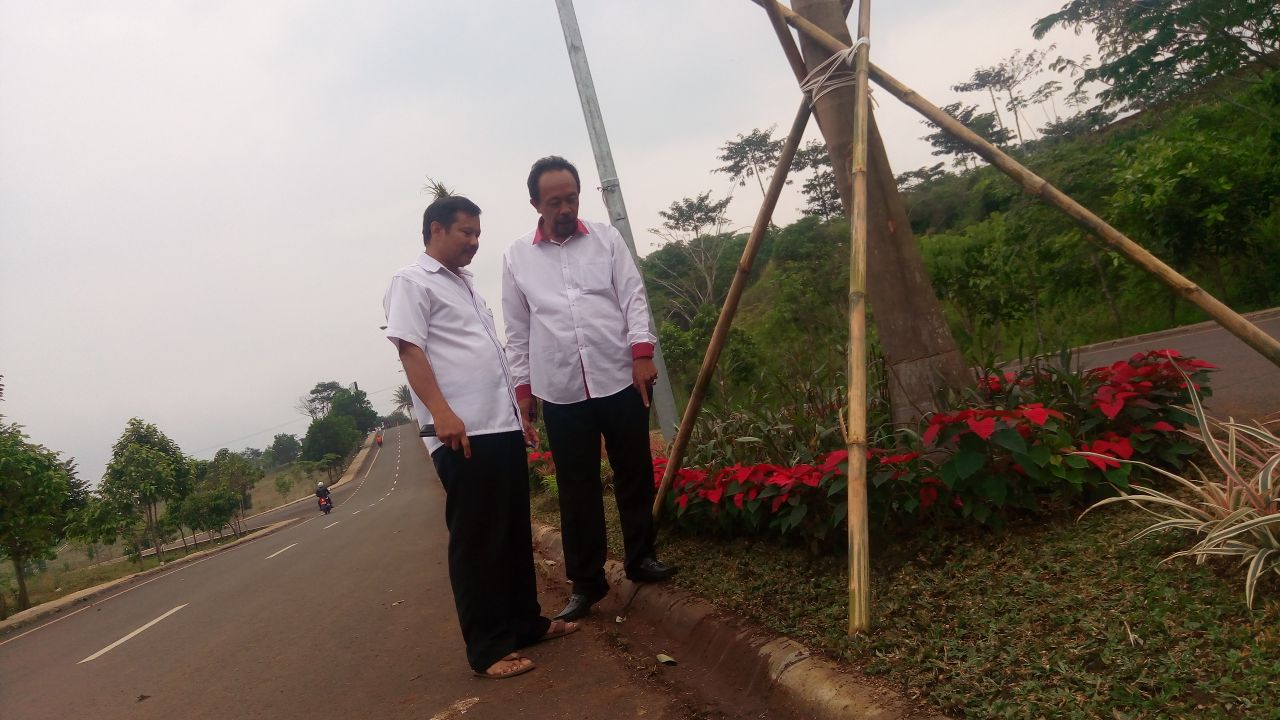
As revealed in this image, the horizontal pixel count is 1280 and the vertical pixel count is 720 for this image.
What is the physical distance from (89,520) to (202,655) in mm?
21456

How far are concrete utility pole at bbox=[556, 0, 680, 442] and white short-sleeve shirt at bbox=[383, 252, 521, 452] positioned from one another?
3.02 m

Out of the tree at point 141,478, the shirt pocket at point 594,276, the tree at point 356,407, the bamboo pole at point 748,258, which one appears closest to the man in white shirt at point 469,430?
the shirt pocket at point 594,276

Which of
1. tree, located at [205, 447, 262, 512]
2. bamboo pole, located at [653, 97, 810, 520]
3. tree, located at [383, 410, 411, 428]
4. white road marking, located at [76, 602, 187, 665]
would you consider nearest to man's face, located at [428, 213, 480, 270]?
bamboo pole, located at [653, 97, 810, 520]

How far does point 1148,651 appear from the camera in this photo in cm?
175

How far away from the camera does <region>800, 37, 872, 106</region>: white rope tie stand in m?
3.10

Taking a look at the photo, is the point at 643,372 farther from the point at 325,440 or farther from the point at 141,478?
the point at 325,440

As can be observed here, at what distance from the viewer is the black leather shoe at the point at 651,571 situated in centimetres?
338

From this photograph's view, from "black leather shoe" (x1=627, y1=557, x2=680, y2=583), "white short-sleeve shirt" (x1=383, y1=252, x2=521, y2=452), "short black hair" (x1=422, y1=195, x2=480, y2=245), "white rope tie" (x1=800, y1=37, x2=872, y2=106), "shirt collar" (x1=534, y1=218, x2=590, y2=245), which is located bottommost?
"black leather shoe" (x1=627, y1=557, x2=680, y2=583)

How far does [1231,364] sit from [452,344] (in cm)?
535

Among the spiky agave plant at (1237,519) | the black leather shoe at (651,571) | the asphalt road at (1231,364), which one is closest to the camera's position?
the spiky agave plant at (1237,519)

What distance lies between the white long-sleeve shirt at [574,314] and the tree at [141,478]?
79.9ft

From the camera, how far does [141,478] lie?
76.1 feet

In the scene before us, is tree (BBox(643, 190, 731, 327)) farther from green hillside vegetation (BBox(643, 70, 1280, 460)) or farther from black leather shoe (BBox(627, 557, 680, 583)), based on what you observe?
black leather shoe (BBox(627, 557, 680, 583))

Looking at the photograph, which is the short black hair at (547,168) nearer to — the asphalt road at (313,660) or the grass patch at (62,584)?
the asphalt road at (313,660)
